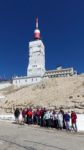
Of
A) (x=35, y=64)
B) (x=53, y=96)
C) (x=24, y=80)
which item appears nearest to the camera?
(x=53, y=96)

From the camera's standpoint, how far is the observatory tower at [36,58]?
5291 inches

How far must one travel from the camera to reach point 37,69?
13500 cm

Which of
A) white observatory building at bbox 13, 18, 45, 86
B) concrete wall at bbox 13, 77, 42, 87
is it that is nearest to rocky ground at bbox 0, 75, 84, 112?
concrete wall at bbox 13, 77, 42, 87

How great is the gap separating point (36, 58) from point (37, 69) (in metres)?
8.50

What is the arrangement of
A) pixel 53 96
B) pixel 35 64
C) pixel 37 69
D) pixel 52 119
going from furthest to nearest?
pixel 35 64 → pixel 37 69 → pixel 53 96 → pixel 52 119

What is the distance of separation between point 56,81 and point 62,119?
49.2 metres

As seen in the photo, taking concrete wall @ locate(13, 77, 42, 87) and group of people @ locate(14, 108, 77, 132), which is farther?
concrete wall @ locate(13, 77, 42, 87)

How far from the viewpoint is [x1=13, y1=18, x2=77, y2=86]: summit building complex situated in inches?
4958

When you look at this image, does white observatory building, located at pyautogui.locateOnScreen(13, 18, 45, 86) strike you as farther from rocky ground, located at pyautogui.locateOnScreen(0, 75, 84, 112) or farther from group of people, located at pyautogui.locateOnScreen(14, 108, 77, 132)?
group of people, located at pyautogui.locateOnScreen(14, 108, 77, 132)

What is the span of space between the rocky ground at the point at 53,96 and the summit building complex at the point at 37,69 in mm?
50193

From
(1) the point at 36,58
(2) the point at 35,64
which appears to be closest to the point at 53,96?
(2) the point at 35,64

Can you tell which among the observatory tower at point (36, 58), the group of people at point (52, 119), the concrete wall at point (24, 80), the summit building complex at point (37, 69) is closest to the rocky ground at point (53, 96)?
the group of people at point (52, 119)

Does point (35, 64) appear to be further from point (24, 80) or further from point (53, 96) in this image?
point (53, 96)

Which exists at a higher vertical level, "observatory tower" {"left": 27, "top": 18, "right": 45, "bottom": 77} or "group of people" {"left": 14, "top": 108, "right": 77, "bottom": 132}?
"observatory tower" {"left": 27, "top": 18, "right": 45, "bottom": 77}
